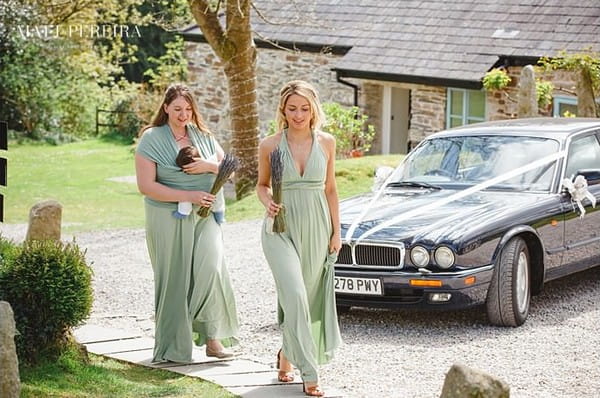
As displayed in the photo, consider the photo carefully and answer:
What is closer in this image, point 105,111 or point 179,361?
point 179,361

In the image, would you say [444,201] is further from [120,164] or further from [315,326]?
[120,164]

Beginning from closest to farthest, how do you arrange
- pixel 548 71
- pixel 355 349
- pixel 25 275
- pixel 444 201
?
1. pixel 25 275
2. pixel 355 349
3. pixel 444 201
4. pixel 548 71

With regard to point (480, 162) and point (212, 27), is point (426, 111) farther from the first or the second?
point (480, 162)

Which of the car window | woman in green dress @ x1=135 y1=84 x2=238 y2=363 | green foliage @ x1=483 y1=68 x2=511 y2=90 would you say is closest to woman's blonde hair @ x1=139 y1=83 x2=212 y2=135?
woman in green dress @ x1=135 y1=84 x2=238 y2=363

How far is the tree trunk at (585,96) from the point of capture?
18.4 metres

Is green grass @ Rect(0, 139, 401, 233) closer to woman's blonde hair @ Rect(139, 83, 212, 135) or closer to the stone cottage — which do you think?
the stone cottage

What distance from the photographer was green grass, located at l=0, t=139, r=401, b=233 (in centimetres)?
1855

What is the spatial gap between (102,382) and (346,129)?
15.4 m

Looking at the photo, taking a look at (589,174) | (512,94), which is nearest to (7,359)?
(589,174)

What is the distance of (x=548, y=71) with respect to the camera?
20.7 meters

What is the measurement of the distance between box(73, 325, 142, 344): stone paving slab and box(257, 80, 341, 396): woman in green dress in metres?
1.81

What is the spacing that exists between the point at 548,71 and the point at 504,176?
10858 millimetres

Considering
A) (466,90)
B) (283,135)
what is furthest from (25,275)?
(466,90)

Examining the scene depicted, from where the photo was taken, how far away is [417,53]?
2328 cm
